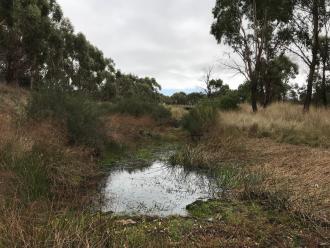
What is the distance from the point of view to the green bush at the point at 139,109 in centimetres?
2759

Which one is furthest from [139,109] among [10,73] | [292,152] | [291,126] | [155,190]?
[155,190]

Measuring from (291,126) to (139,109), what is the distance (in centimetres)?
1216

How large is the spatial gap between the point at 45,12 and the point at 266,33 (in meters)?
14.2

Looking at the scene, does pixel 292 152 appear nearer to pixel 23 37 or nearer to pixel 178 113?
pixel 23 37

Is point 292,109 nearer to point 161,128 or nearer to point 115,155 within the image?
point 161,128

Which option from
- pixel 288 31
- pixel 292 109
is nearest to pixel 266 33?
pixel 288 31

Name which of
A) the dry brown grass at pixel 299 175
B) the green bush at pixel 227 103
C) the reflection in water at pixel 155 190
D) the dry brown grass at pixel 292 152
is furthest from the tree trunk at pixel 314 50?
the reflection in water at pixel 155 190

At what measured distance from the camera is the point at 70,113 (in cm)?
1335

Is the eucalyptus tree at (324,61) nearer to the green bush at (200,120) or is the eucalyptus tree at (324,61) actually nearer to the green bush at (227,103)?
the green bush at (227,103)

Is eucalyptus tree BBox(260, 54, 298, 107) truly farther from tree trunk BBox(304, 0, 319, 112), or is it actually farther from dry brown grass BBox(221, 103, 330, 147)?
dry brown grass BBox(221, 103, 330, 147)

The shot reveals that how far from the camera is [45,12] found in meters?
28.0

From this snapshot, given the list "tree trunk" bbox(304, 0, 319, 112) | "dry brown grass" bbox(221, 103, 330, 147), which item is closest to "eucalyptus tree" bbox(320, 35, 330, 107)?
"tree trunk" bbox(304, 0, 319, 112)

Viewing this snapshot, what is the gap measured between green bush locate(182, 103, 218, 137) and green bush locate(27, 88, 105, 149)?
23.6 ft

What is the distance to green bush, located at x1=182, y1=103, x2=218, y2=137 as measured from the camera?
2080 cm
